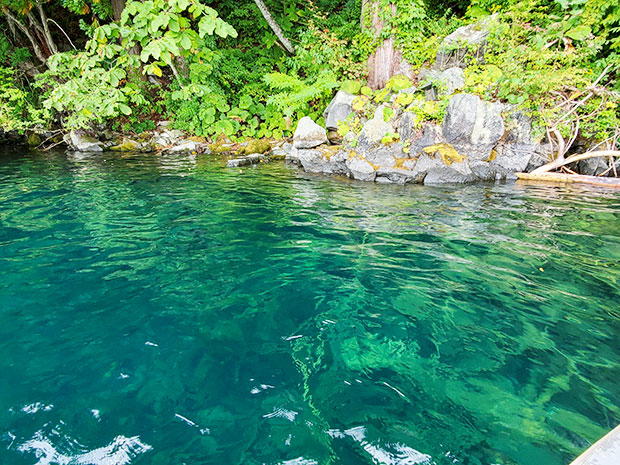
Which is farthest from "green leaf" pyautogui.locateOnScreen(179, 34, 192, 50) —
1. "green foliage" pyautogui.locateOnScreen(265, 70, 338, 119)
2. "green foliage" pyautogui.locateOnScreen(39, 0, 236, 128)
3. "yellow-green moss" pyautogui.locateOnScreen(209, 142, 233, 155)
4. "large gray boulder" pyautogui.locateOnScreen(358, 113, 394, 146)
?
"yellow-green moss" pyautogui.locateOnScreen(209, 142, 233, 155)

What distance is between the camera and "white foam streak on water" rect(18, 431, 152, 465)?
1536 mm

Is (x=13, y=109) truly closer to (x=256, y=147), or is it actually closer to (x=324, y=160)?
(x=256, y=147)

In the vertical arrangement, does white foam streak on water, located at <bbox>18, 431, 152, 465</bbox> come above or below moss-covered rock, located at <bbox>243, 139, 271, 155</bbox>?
below

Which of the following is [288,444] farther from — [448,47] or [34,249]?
[448,47]

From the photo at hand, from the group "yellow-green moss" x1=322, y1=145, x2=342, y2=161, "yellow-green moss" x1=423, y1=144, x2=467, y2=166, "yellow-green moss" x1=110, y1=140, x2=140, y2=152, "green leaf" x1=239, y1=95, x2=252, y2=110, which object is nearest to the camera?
"yellow-green moss" x1=423, y1=144, x2=467, y2=166

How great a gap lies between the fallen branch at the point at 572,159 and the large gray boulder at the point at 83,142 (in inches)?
620

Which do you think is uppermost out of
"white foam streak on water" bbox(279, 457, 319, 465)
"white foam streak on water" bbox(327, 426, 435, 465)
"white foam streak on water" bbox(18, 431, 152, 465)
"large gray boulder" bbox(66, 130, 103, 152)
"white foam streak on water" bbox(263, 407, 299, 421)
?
"large gray boulder" bbox(66, 130, 103, 152)

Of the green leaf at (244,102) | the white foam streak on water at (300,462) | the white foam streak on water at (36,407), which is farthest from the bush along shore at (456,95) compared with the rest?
the white foam streak on water at (300,462)

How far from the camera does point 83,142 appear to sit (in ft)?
44.4

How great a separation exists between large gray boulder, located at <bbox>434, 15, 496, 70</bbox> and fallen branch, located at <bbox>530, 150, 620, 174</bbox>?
3.68 m

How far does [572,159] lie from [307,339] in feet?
30.0

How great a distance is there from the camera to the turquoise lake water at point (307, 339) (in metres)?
1.67

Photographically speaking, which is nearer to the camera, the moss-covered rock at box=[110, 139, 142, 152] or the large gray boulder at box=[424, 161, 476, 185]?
the large gray boulder at box=[424, 161, 476, 185]

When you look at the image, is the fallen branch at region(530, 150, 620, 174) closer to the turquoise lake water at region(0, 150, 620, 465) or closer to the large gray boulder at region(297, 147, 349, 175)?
the turquoise lake water at region(0, 150, 620, 465)
